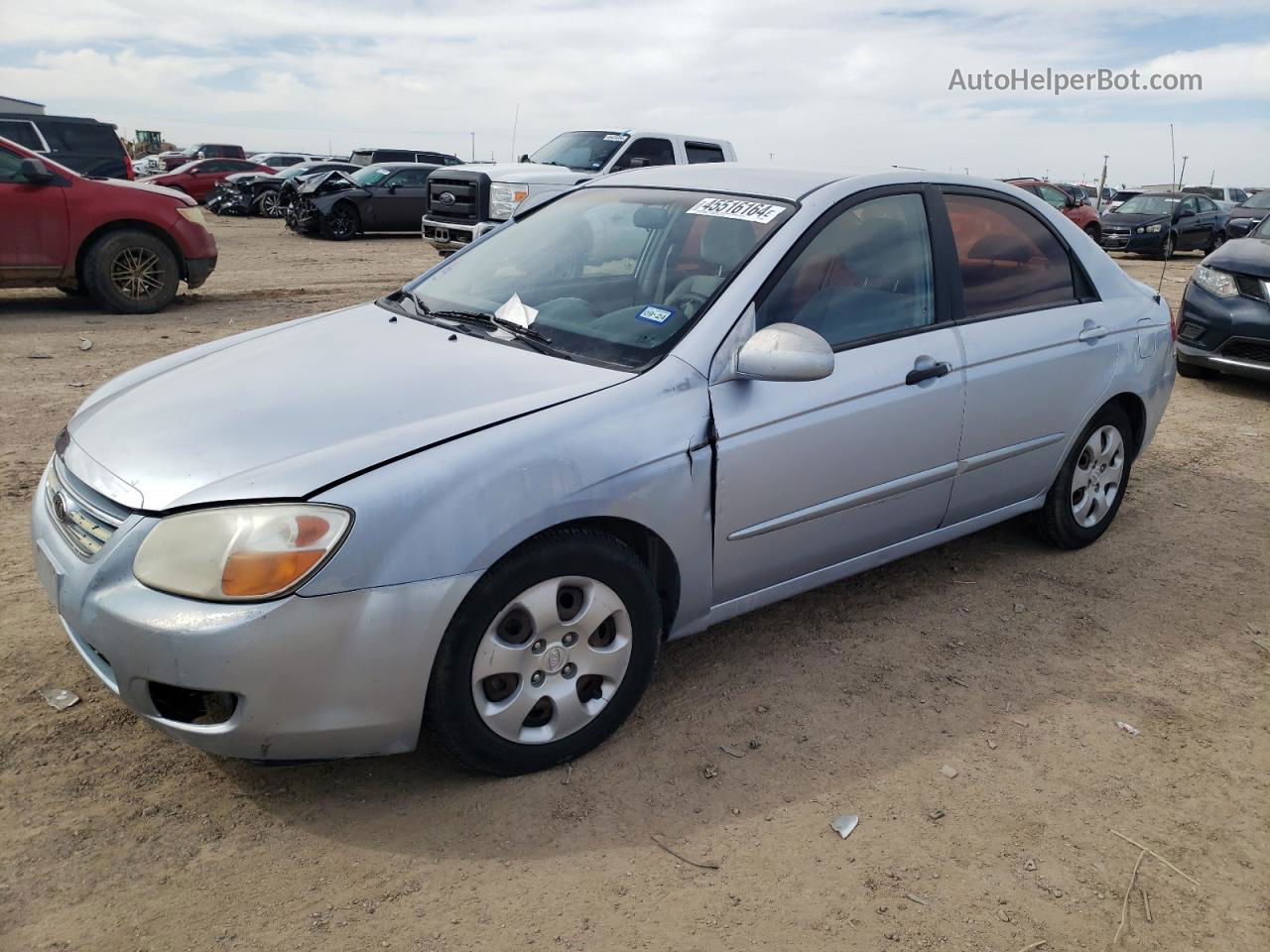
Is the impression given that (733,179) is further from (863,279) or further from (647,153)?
(647,153)

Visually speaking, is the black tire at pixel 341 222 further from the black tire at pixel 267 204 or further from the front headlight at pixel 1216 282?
the front headlight at pixel 1216 282

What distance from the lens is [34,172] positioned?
9.18 meters

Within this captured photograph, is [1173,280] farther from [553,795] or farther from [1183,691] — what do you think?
[553,795]

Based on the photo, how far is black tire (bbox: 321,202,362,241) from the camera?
19.8 m

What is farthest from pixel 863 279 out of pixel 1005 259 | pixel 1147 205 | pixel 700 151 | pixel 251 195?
pixel 251 195

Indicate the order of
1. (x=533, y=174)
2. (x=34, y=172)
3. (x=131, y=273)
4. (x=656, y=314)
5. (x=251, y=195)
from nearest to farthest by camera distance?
(x=656, y=314) → (x=34, y=172) → (x=131, y=273) → (x=533, y=174) → (x=251, y=195)

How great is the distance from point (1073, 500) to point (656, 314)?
91.0 inches

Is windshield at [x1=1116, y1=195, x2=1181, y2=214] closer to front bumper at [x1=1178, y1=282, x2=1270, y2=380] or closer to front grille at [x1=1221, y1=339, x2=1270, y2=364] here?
front bumper at [x1=1178, y1=282, x2=1270, y2=380]

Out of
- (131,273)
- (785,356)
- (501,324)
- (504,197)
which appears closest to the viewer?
(785,356)

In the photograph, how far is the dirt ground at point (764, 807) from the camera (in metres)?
2.37

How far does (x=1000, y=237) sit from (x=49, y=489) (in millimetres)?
3430

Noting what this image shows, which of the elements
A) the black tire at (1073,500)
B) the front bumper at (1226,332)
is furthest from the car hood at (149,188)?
the front bumper at (1226,332)

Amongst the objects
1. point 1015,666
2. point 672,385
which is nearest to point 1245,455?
point 1015,666

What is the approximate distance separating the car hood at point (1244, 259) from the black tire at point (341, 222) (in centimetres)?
1573
